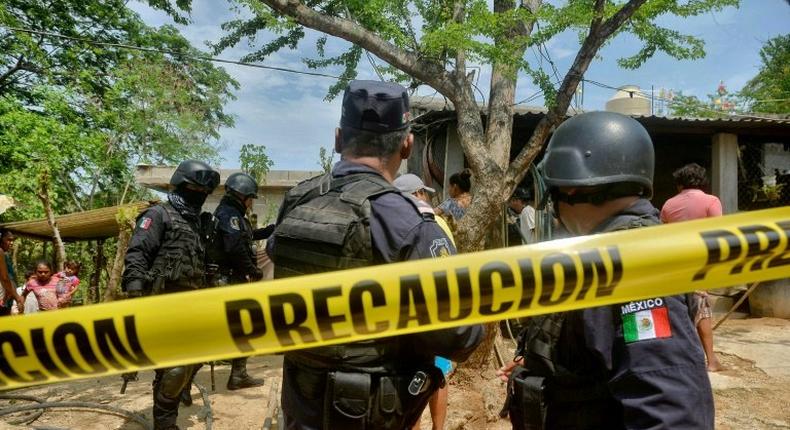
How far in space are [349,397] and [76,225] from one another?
1007cm

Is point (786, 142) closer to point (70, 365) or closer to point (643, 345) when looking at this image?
point (643, 345)

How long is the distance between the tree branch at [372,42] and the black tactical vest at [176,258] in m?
2.82

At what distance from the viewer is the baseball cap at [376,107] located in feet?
5.98

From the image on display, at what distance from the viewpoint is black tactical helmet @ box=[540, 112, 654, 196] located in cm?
149

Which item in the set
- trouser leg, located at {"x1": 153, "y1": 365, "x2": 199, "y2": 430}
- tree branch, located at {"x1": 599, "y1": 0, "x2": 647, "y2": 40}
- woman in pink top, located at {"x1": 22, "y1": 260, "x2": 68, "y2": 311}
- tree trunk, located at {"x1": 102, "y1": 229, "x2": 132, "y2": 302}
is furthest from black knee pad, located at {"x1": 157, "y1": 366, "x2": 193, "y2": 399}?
woman in pink top, located at {"x1": 22, "y1": 260, "x2": 68, "y2": 311}

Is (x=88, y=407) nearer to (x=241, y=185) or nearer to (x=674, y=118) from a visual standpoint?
(x=241, y=185)

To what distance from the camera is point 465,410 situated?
15.0 feet

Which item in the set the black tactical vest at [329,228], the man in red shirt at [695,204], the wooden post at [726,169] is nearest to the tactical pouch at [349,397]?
the black tactical vest at [329,228]

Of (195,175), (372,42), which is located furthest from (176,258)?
(372,42)

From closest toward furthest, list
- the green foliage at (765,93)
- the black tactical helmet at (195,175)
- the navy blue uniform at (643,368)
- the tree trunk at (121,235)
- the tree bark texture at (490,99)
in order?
the navy blue uniform at (643,368) < the black tactical helmet at (195,175) < the tree bark texture at (490,99) < the tree trunk at (121,235) < the green foliage at (765,93)

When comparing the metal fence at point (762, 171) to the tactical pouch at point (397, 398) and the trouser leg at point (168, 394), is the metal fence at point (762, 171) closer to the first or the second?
the trouser leg at point (168, 394)

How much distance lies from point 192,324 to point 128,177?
1651 cm

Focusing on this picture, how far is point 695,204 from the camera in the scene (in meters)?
4.70

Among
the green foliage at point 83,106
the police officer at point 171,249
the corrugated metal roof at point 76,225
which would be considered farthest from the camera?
the green foliage at point 83,106
